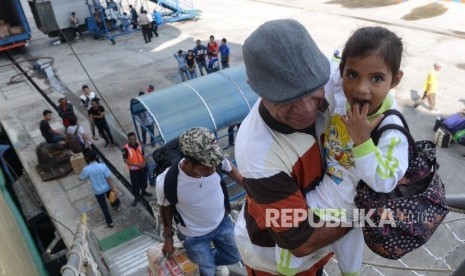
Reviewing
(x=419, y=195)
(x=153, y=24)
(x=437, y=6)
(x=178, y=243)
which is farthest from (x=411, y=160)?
(x=437, y=6)

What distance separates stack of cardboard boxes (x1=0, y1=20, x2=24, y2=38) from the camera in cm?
1940

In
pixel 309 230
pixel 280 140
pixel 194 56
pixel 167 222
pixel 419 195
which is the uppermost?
pixel 280 140

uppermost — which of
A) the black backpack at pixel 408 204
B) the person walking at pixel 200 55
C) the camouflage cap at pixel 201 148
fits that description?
the black backpack at pixel 408 204

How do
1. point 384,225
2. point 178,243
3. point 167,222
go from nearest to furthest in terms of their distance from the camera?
point 384,225
point 167,222
point 178,243

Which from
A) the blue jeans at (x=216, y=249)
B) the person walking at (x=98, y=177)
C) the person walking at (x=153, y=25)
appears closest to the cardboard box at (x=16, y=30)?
the person walking at (x=153, y=25)

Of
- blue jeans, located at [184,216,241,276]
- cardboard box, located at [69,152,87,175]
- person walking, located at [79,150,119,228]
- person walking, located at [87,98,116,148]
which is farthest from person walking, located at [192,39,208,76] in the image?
blue jeans, located at [184,216,241,276]

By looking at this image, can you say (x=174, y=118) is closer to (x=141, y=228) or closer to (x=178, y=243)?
(x=141, y=228)

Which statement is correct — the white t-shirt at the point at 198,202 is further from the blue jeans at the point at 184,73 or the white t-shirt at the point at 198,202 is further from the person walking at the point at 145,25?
the person walking at the point at 145,25

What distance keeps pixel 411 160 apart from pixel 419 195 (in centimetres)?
15

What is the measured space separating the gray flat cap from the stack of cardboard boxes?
22077mm

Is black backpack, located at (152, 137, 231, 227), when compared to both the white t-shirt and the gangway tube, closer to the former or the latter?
the white t-shirt

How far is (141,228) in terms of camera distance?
26.7ft

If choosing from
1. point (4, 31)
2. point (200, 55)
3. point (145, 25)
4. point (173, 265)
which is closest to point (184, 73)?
point (200, 55)

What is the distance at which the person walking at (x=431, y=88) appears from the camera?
36.4 ft
